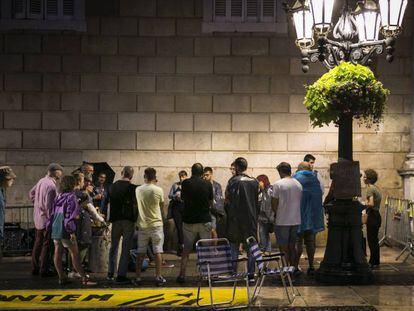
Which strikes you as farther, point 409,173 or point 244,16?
point 244,16

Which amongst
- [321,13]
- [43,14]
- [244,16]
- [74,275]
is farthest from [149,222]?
[43,14]

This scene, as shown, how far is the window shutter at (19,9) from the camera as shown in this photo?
1605cm

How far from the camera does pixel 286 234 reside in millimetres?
11680

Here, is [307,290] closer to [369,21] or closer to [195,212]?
[195,212]

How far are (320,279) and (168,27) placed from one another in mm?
7178

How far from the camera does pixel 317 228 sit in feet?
39.9

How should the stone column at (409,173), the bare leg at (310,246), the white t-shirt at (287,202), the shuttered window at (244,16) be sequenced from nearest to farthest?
the white t-shirt at (287,202)
the bare leg at (310,246)
the stone column at (409,173)
the shuttered window at (244,16)

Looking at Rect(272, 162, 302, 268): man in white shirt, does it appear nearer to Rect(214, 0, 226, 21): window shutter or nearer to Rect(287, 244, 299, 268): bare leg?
Rect(287, 244, 299, 268): bare leg

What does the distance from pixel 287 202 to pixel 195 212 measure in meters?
1.50

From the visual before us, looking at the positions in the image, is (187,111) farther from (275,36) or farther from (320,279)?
(320,279)

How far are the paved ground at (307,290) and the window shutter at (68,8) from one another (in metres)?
5.80

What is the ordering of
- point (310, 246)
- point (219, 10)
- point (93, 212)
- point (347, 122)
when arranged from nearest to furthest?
point (347, 122) < point (93, 212) < point (310, 246) < point (219, 10)

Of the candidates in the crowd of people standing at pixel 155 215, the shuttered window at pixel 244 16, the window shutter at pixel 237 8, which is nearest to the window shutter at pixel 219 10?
the shuttered window at pixel 244 16

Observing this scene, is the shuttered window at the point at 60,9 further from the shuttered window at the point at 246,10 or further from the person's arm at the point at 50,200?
the person's arm at the point at 50,200
